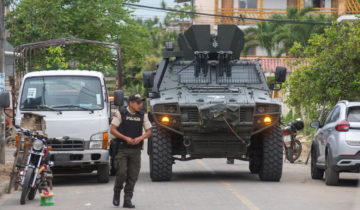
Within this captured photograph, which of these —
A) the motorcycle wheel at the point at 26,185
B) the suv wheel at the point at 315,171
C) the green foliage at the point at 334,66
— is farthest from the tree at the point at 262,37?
the motorcycle wheel at the point at 26,185

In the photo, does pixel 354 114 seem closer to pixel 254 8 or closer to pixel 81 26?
pixel 81 26

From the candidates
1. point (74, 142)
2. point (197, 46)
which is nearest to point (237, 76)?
point (197, 46)

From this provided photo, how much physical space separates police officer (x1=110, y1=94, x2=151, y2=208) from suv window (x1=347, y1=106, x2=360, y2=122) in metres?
5.11

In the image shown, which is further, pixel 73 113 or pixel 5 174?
pixel 5 174

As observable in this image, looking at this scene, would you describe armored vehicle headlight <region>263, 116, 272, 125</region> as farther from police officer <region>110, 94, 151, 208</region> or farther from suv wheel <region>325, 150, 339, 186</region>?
police officer <region>110, 94, 151, 208</region>

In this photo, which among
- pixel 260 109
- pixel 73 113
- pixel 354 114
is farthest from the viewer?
pixel 73 113

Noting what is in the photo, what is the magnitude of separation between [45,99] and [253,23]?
4219 cm

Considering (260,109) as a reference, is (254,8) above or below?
above

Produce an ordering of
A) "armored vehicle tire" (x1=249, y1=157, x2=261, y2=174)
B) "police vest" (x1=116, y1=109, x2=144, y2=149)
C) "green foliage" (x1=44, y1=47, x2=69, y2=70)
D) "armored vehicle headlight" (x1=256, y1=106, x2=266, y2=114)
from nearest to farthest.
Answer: "police vest" (x1=116, y1=109, x2=144, y2=149) < "armored vehicle headlight" (x1=256, y1=106, x2=266, y2=114) < "armored vehicle tire" (x1=249, y1=157, x2=261, y2=174) < "green foliage" (x1=44, y1=47, x2=69, y2=70)

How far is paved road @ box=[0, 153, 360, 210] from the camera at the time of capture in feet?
44.9

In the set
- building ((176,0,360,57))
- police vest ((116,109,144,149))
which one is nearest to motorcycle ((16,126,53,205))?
police vest ((116,109,144,149))

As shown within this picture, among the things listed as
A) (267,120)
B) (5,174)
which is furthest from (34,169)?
(5,174)

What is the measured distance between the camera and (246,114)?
17375 millimetres

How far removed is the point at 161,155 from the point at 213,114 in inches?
56.0
